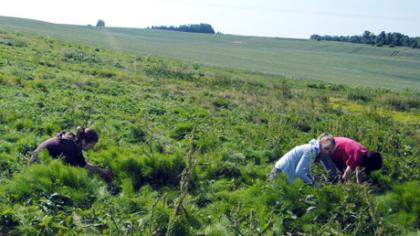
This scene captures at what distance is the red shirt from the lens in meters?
7.31

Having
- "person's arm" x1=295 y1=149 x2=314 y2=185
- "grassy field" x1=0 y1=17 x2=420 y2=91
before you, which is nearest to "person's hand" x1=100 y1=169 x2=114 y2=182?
"person's arm" x1=295 y1=149 x2=314 y2=185

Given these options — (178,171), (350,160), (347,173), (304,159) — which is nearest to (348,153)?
(350,160)

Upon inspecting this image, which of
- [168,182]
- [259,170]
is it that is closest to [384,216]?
[259,170]

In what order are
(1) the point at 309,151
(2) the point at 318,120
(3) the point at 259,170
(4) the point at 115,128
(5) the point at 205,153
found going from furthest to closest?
(2) the point at 318,120
(4) the point at 115,128
(5) the point at 205,153
(3) the point at 259,170
(1) the point at 309,151

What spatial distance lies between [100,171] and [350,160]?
383 cm

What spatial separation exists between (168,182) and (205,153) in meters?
1.67

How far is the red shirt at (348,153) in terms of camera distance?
7.31 meters

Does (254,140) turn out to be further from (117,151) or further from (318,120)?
(318,120)

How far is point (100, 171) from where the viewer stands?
6.64 meters

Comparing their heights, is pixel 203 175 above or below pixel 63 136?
below

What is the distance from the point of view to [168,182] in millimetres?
7059

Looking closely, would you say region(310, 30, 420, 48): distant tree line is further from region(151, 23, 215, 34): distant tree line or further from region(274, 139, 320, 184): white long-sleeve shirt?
region(274, 139, 320, 184): white long-sleeve shirt

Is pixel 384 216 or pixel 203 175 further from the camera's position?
pixel 203 175

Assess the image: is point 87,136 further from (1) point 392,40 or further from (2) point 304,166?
(1) point 392,40
